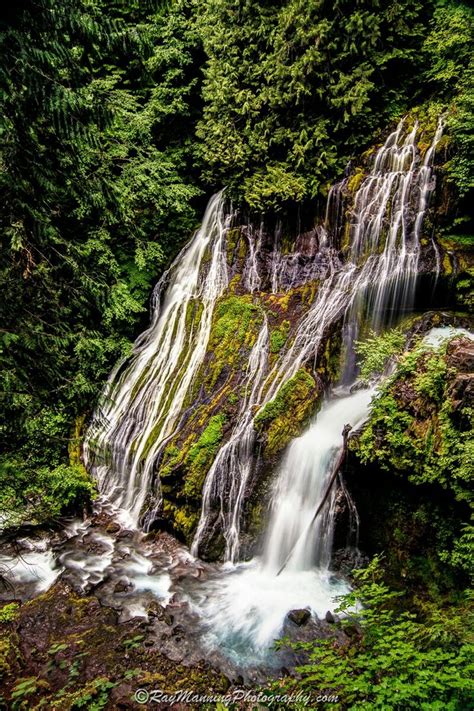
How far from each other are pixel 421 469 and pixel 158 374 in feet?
21.6

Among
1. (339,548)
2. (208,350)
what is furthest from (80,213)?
(339,548)

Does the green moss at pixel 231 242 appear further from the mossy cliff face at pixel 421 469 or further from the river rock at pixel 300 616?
the river rock at pixel 300 616

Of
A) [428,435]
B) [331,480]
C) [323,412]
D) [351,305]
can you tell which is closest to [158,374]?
[323,412]

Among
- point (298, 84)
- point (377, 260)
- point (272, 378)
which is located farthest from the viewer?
point (298, 84)

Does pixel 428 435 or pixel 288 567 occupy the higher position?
pixel 428 435

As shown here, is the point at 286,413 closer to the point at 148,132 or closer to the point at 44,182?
the point at 44,182

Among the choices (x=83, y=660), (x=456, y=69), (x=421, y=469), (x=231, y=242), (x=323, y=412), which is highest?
(x=456, y=69)

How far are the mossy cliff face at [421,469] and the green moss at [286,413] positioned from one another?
1.33 m

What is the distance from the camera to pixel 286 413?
287 inches

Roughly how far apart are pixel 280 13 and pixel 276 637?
12.3 metres

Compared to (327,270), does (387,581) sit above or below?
below

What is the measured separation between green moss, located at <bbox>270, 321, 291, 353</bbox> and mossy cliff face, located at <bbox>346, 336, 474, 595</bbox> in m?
3.04

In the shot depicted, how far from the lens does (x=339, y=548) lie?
20.0 feet

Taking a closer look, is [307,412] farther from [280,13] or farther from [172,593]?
[280,13]
